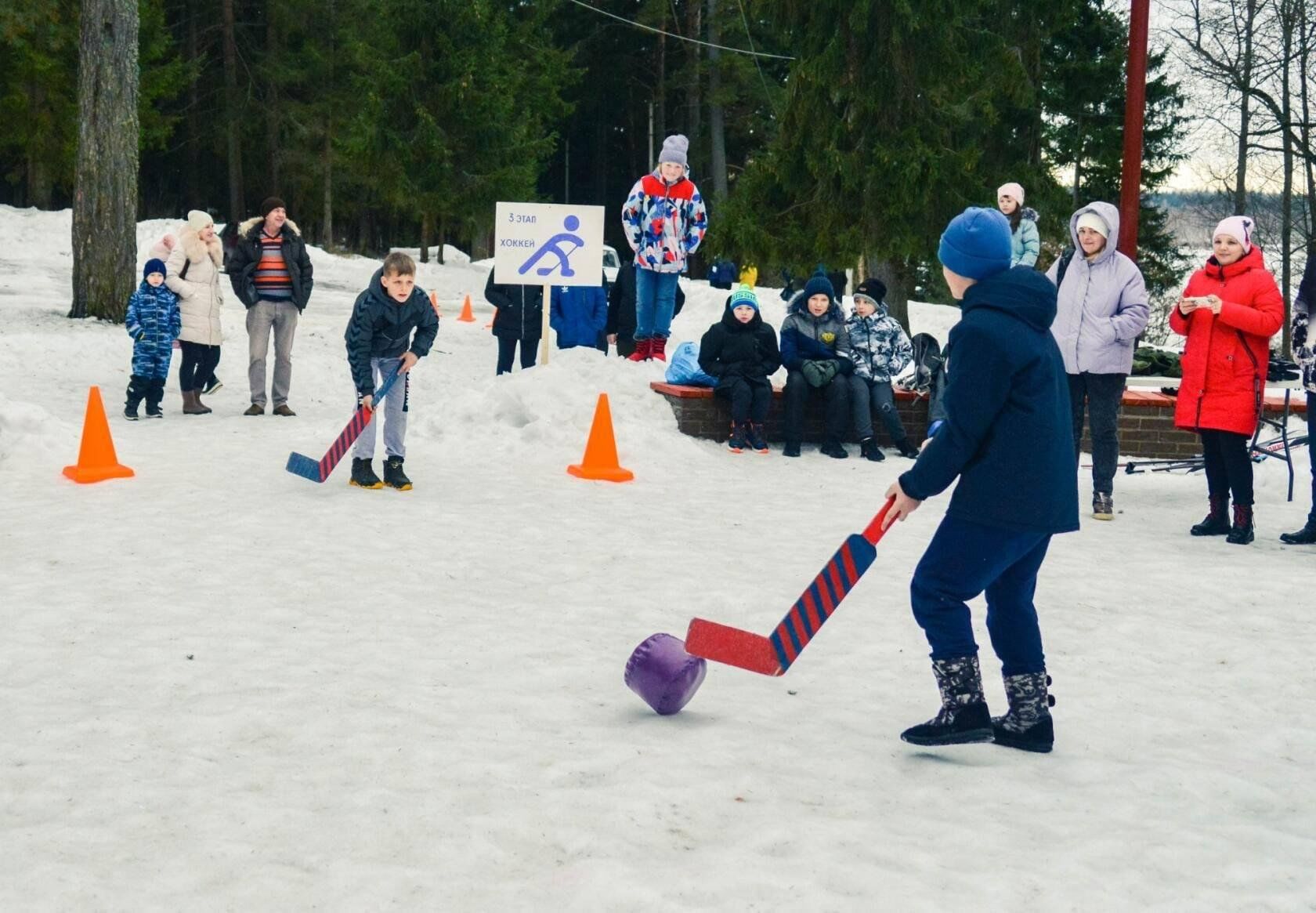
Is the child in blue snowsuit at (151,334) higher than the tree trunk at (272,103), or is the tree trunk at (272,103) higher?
the tree trunk at (272,103)

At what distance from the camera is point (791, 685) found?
17.0 feet

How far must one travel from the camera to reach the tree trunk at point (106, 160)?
648 inches

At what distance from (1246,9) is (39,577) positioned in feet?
102

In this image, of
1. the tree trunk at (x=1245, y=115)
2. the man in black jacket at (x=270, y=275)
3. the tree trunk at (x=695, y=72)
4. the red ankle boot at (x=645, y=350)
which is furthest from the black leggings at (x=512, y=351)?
the tree trunk at (x=695, y=72)

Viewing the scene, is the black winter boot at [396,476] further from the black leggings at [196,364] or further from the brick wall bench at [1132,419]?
the black leggings at [196,364]

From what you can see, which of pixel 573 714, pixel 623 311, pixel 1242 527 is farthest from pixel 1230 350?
pixel 623 311

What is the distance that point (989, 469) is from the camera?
4.14 metres

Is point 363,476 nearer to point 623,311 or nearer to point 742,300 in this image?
point 742,300

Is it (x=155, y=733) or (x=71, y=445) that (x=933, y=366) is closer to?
(x=71, y=445)

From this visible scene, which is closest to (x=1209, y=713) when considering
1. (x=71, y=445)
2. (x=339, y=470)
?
(x=339, y=470)

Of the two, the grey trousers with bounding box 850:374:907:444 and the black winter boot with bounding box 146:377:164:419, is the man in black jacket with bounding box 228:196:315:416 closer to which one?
the black winter boot with bounding box 146:377:164:419

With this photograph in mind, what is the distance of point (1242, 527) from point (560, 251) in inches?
261

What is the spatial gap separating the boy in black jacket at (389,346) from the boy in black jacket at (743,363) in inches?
113

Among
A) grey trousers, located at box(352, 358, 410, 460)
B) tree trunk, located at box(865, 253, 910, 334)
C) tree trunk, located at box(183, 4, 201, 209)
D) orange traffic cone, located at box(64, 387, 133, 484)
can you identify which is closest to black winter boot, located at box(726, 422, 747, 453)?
grey trousers, located at box(352, 358, 410, 460)
